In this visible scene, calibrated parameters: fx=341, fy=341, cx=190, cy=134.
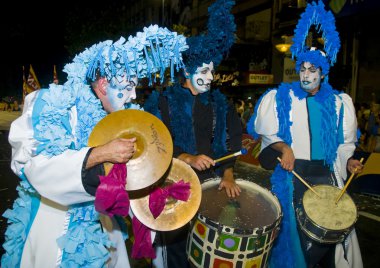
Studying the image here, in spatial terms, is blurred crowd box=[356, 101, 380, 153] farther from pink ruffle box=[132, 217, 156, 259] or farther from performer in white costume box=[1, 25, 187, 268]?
performer in white costume box=[1, 25, 187, 268]

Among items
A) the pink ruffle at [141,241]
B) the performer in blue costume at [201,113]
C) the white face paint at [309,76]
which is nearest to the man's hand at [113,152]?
the pink ruffle at [141,241]

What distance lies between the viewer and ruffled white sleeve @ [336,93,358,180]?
3025mm

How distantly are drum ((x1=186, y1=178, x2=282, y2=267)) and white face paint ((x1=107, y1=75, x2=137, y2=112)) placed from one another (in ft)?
3.01

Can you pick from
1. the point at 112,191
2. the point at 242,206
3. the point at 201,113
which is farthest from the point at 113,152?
the point at 201,113

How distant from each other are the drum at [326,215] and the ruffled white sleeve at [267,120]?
0.57 metres

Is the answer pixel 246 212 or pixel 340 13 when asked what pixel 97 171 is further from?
pixel 340 13

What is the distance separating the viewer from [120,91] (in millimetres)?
2057

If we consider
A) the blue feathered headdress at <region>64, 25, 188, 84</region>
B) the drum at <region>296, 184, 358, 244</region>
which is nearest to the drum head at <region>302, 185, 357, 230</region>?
the drum at <region>296, 184, 358, 244</region>

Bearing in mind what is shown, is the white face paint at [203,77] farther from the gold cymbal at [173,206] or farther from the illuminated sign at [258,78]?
the illuminated sign at [258,78]

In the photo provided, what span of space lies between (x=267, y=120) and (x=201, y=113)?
60 cm

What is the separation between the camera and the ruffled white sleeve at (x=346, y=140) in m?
3.03

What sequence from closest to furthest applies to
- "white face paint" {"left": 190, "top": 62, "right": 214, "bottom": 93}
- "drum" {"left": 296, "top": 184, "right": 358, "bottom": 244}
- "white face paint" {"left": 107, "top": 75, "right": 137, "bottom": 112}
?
"white face paint" {"left": 107, "top": 75, "right": 137, "bottom": 112}, "drum" {"left": 296, "top": 184, "right": 358, "bottom": 244}, "white face paint" {"left": 190, "top": 62, "right": 214, "bottom": 93}

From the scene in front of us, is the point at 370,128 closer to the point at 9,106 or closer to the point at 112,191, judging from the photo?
the point at 112,191

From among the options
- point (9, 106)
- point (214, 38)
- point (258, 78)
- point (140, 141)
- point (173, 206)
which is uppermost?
point (258, 78)
